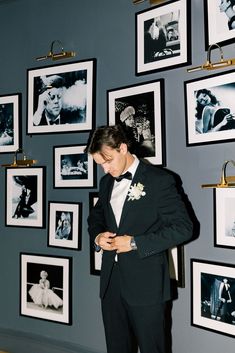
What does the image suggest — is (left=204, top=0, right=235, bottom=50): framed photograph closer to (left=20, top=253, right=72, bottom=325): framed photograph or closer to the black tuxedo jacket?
the black tuxedo jacket

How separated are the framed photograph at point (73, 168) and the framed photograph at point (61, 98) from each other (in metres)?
0.17

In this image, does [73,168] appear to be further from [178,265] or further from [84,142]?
[178,265]

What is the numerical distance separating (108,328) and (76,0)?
8.32 feet

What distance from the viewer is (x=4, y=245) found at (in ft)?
12.3

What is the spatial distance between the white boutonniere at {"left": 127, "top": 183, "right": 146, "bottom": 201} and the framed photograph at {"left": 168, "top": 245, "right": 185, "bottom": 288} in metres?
0.74

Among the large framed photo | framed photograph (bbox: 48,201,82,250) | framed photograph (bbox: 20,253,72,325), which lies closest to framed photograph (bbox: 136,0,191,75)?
the large framed photo

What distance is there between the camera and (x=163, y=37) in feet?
9.53

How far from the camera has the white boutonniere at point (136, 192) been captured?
2.23 meters

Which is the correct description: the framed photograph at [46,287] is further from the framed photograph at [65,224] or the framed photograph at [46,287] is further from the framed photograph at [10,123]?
the framed photograph at [10,123]

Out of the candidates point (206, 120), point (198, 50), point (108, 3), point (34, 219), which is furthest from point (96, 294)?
point (108, 3)

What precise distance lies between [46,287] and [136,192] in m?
1.68

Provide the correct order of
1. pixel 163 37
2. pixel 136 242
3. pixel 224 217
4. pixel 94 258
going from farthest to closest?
pixel 94 258, pixel 163 37, pixel 224 217, pixel 136 242

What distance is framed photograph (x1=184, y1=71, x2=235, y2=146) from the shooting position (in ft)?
8.38

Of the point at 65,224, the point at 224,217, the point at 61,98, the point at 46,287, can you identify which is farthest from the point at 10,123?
the point at 224,217
